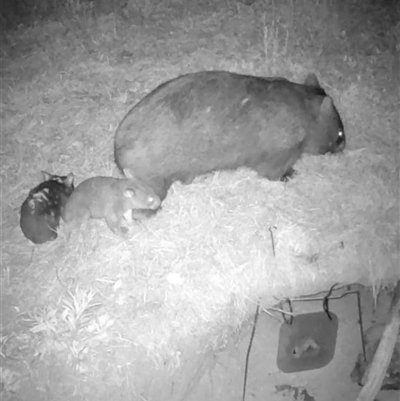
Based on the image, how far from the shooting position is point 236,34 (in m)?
4.39

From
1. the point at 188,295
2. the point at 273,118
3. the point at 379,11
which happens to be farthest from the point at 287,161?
the point at 379,11

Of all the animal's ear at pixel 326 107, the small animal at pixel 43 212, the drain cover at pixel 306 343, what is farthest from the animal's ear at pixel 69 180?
the animal's ear at pixel 326 107

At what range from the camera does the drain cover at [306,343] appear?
278 cm

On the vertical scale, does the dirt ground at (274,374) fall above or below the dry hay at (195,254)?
below

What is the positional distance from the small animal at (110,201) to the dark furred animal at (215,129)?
12cm

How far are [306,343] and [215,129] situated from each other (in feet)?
4.66

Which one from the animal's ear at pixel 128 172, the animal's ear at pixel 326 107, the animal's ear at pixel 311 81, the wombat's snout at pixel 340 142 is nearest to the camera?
the animal's ear at pixel 128 172

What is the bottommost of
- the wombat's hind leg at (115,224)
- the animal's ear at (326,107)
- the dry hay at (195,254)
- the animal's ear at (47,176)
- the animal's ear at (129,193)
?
the dry hay at (195,254)

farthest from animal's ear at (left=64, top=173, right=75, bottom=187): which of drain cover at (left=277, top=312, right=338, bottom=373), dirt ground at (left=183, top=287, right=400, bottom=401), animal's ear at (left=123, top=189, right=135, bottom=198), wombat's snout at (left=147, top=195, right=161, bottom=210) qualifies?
drain cover at (left=277, top=312, right=338, bottom=373)

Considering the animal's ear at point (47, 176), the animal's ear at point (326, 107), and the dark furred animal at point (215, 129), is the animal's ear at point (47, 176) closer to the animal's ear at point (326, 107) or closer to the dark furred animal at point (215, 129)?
the dark furred animal at point (215, 129)

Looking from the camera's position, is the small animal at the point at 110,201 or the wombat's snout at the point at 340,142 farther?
the wombat's snout at the point at 340,142

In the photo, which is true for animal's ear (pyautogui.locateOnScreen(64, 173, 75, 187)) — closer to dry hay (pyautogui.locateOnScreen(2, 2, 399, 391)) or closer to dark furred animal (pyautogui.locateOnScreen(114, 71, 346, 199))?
dry hay (pyautogui.locateOnScreen(2, 2, 399, 391))

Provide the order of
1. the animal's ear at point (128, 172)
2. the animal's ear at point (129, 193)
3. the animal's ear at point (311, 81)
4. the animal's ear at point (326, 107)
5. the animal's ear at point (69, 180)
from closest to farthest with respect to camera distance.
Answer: the animal's ear at point (129, 193) → the animal's ear at point (128, 172) → the animal's ear at point (69, 180) → the animal's ear at point (326, 107) → the animal's ear at point (311, 81)

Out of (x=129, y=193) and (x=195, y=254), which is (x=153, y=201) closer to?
(x=129, y=193)
